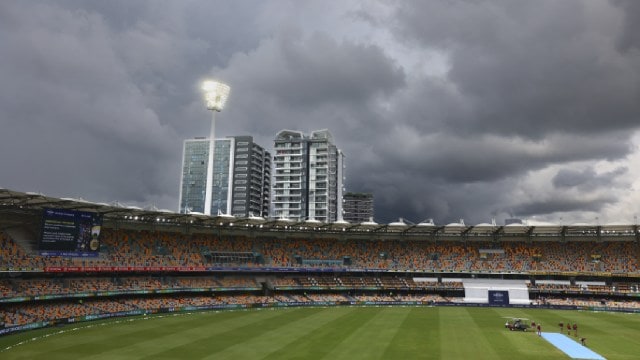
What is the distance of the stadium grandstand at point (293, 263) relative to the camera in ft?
172

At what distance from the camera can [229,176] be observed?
161m

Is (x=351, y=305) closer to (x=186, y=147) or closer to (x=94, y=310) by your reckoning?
(x=94, y=310)

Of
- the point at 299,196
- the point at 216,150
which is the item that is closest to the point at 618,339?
the point at 299,196

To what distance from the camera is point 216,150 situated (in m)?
166

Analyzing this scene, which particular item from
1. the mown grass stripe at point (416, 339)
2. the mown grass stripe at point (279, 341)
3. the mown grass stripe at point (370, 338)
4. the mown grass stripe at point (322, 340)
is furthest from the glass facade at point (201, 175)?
the mown grass stripe at point (416, 339)

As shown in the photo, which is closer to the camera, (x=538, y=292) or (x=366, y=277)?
(x=538, y=292)

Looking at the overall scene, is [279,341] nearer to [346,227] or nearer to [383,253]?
[346,227]

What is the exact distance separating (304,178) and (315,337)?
350 ft

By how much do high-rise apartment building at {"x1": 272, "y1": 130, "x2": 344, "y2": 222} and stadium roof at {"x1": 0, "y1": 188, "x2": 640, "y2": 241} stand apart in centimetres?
6167

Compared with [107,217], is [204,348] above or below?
below

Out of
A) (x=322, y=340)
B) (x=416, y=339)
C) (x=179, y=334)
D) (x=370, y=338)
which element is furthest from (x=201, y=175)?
(x=416, y=339)

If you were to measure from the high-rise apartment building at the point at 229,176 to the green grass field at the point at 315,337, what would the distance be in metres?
105

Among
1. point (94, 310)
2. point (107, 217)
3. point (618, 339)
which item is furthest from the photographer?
point (107, 217)

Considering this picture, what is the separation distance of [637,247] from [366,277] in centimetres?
4520
